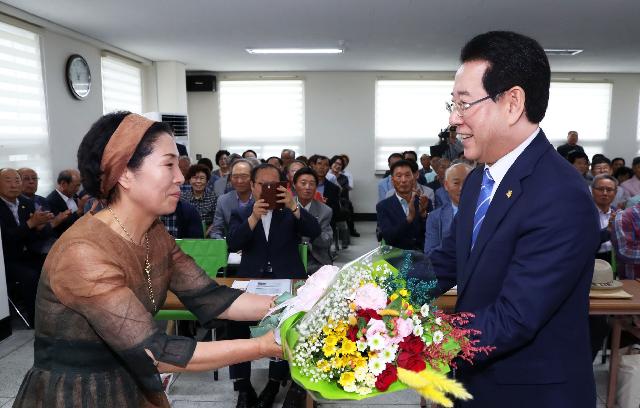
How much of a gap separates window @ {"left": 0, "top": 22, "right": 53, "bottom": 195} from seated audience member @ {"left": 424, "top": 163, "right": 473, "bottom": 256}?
4.89m

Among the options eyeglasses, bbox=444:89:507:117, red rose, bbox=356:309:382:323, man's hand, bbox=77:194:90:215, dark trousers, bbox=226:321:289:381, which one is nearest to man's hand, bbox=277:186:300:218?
dark trousers, bbox=226:321:289:381

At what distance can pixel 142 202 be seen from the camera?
1.49 meters

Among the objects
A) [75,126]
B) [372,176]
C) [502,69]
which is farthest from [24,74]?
[372,176]

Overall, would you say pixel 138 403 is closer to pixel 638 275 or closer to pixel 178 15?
pixel 638 275

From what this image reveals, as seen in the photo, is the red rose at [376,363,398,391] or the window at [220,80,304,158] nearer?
the red rose at [376,363,398,391]

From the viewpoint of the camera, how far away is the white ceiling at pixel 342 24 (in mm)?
5637

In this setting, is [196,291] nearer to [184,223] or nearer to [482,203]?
[482,203]

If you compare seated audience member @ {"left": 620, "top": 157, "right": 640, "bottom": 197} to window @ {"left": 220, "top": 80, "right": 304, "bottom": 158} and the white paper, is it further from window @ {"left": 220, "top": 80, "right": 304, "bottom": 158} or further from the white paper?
window @ {"left": 220, "top": 80, "right": 304, "bottom": 158}

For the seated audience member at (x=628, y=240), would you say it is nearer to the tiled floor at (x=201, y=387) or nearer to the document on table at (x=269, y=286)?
the tiled floor at (x=201, y=387)

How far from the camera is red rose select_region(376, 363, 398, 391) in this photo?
116 centimetres

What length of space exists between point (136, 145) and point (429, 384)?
3.26 feet

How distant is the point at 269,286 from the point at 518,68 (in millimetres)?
2116

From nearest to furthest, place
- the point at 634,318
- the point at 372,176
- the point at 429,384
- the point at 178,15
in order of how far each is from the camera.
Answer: the point at 429,384, the point at 634,318, the point at 178,15, the point at 372,176

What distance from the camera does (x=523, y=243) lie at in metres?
1.35
